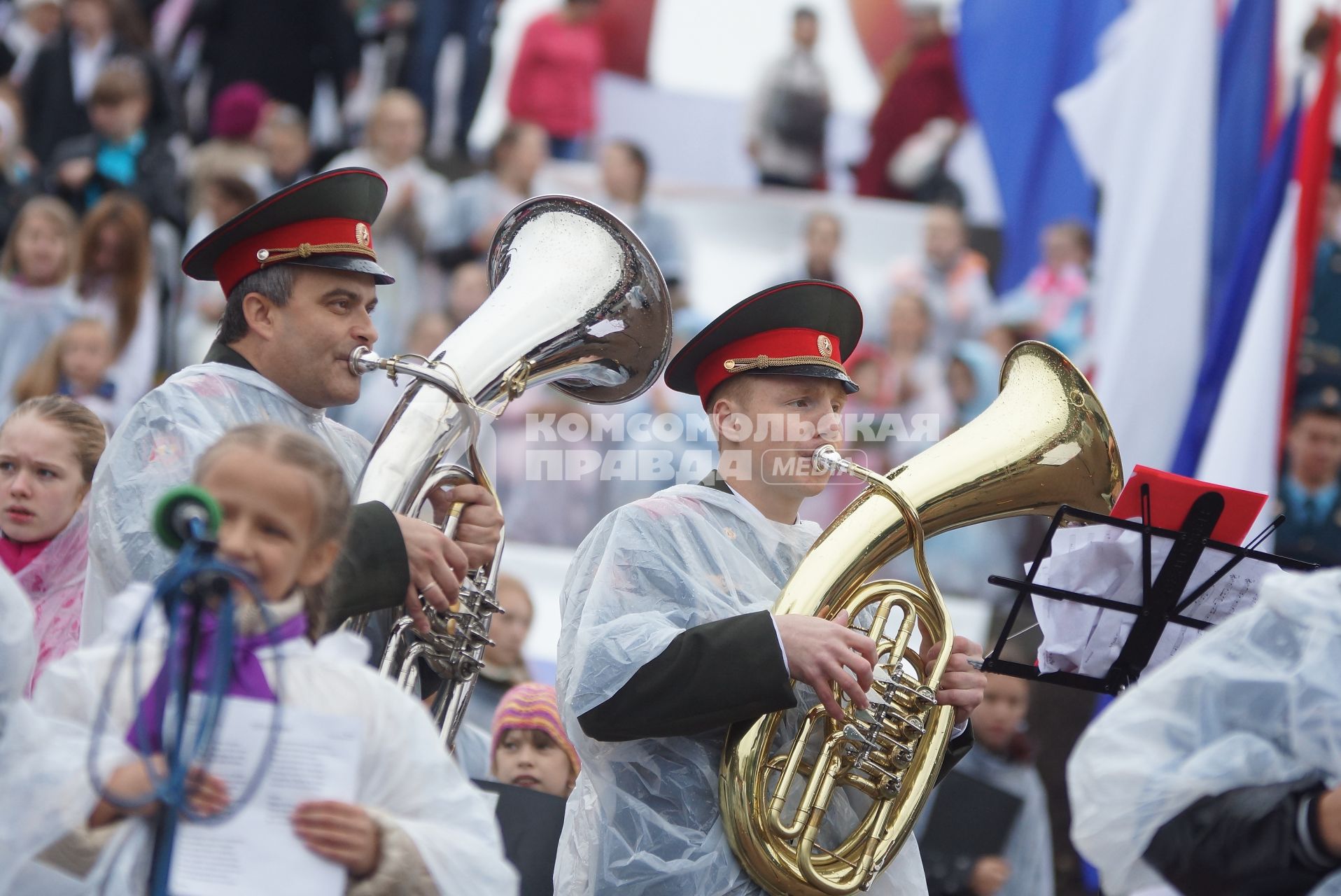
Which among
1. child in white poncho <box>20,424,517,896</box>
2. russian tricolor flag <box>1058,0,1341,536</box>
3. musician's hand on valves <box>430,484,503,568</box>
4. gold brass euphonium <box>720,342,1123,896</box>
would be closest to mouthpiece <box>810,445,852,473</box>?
gold brass euphonium <box>720,342,1123,896</box>

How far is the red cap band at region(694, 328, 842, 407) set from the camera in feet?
14.1

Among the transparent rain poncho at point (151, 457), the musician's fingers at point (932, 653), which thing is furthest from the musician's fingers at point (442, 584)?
the musician's fingers at point (932, 653)

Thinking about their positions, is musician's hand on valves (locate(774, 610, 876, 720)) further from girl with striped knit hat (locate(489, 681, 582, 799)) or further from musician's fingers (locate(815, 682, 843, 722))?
girl with striped knit hat (locate(489, 681, 582, 799))

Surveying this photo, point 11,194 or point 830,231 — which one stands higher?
point 830,231

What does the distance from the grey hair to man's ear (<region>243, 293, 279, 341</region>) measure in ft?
0.04

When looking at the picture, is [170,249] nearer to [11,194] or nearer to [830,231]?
[11,194]

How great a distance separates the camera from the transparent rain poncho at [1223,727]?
2.85 meters

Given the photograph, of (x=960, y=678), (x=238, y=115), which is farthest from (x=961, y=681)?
(x=238, y=115)

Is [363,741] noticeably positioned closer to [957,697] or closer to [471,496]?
[471,496]

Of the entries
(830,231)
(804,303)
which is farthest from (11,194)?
(804,303)

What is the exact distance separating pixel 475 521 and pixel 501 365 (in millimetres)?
419

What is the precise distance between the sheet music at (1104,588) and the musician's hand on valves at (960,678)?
211mm

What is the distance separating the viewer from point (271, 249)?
4.09m

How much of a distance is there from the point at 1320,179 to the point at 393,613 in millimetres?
6390
